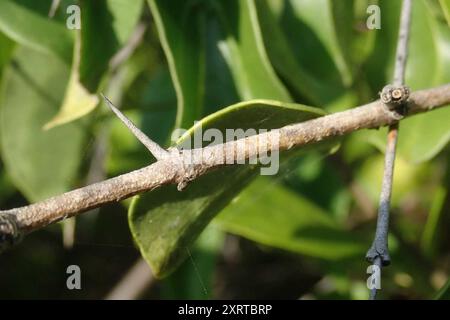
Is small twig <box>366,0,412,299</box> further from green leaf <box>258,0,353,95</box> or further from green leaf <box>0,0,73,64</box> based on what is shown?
green leaf <box>0,0,73,64</box>

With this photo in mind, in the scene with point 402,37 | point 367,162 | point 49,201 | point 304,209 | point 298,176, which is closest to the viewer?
point 49,201

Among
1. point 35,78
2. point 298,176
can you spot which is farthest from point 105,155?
point 298,176

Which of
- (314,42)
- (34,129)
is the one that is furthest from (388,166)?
(34,129)

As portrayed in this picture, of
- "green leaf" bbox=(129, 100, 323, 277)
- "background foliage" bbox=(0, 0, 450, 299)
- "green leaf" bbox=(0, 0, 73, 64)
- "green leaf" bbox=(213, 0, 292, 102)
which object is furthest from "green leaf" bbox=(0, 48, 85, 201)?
"green leaf" bbox=(129, 100, 323, 277)

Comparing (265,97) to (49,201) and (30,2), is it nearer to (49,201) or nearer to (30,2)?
(30,2)

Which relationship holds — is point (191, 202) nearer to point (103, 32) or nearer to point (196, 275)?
point (103, 32)

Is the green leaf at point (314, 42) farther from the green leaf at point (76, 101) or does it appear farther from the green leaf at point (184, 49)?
the green leaf at point (76, 101)
